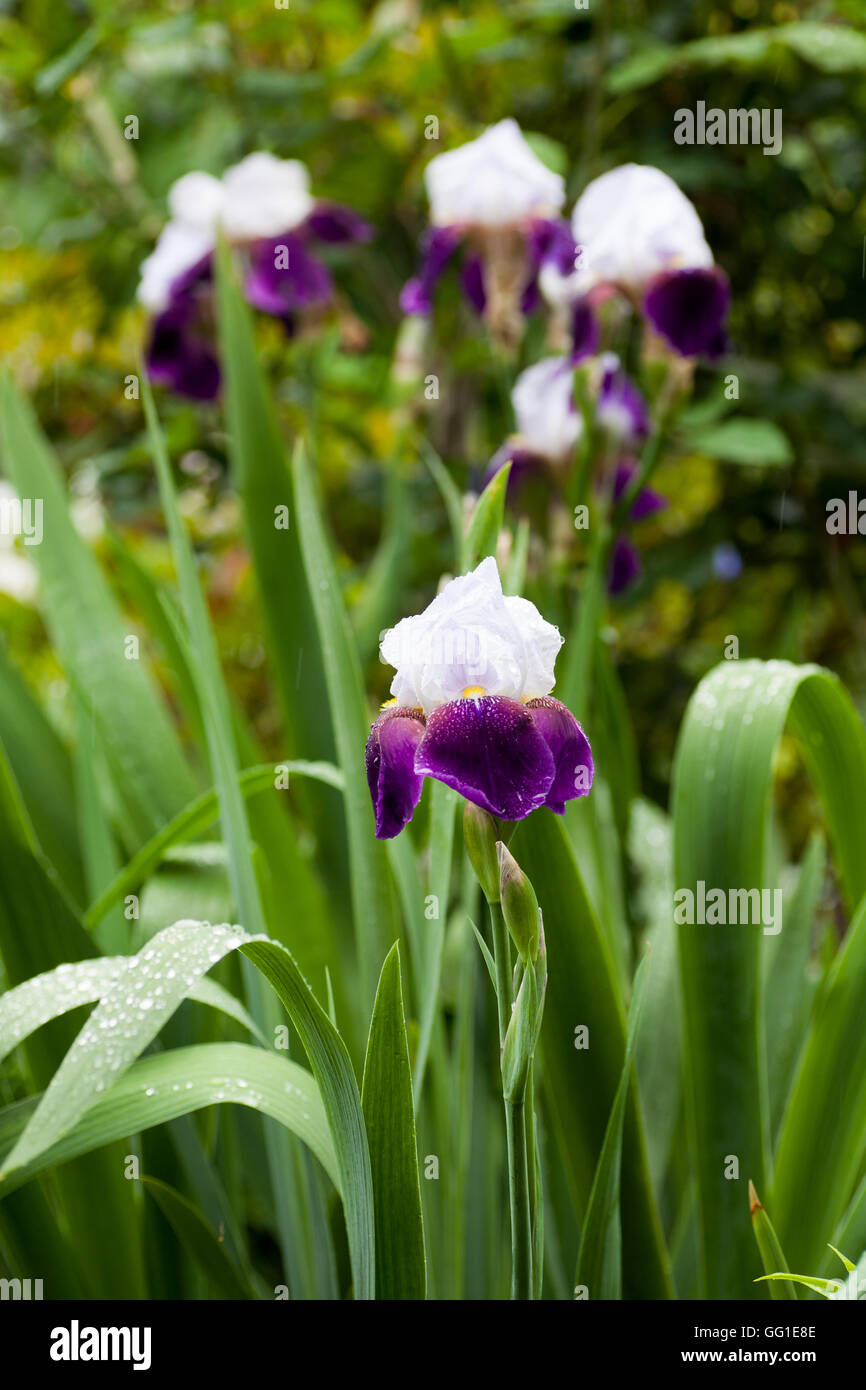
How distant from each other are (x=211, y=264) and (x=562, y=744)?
2.79 feet

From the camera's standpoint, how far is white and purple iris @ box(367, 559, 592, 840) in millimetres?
395

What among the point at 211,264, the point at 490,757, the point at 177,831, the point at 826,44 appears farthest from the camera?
the point at 211,264

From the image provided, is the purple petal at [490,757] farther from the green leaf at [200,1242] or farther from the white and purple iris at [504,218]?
the white and purple iris at [504,218]

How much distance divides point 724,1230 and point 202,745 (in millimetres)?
471

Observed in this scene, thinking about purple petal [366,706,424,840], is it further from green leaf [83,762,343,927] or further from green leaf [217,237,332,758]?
green leaf [217,237,332,758]

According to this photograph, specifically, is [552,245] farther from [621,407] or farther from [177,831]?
[177,831]

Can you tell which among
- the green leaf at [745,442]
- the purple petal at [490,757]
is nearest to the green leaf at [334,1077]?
the purple petal at [490,757]

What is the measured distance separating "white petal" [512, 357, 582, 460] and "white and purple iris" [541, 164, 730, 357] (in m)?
0.09

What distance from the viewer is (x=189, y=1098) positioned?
484mm

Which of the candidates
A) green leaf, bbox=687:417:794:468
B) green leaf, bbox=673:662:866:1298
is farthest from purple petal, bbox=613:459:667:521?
green leaf, bbox=673:662:866:1298

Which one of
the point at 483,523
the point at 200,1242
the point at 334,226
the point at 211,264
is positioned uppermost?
the point at 334,226

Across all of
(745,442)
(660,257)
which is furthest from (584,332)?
(745,442)

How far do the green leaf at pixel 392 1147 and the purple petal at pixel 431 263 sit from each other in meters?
0.70
